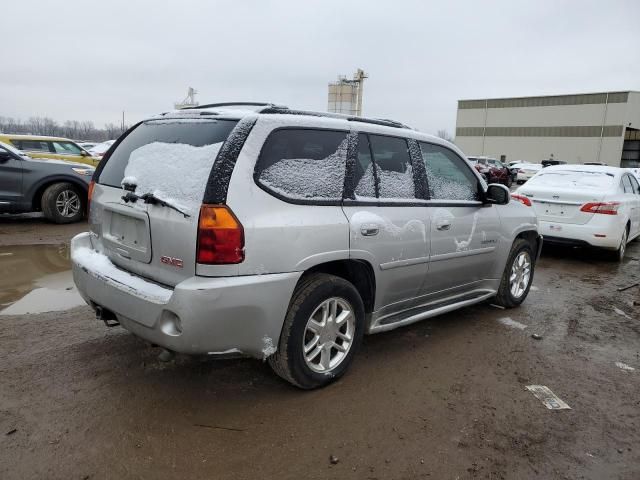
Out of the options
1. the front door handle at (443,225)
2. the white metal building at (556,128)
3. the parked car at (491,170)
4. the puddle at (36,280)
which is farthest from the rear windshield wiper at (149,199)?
the white metal building at (556,128)

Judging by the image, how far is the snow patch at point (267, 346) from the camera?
2.87 meters

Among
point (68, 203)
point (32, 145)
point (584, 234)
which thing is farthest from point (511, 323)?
point (32, 145)

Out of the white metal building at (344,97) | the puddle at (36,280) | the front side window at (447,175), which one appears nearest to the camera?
the front side window at (447,175)

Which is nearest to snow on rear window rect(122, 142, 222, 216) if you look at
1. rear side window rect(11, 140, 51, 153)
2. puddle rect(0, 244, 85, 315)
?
puddle rect(0, 244, 85, 315)

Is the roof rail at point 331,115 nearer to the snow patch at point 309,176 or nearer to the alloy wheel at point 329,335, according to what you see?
the snow patch at point 309,176

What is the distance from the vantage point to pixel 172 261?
2.75m

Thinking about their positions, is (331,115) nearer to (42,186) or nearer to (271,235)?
(271,235)

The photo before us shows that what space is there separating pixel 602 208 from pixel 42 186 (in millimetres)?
9517

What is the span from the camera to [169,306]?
2664 mm

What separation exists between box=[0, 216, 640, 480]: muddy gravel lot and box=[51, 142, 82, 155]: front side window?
26.4ft

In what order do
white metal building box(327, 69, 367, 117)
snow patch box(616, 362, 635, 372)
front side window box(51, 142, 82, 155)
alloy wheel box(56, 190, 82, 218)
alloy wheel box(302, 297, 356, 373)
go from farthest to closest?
1. white metal building box(327, 69, 367, 117)
2. front side window box(51, 142, 82, 155)
3. alloy wheel box(56, 190, 82, 218)
4. snow patch box(616, 362, 635, 372)
5. alloy wheel box(302, 297, 356, 373)

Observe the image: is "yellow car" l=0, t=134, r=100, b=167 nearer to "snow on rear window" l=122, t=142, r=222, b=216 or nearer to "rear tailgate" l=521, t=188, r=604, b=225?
"snow on rear window" l=122, t=142, r=222, b=216

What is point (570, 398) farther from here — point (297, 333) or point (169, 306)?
point (169, 306)

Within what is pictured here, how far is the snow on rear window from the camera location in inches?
107
